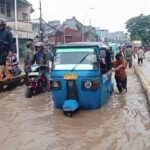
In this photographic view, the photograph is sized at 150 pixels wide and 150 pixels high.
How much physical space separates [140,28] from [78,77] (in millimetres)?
84358

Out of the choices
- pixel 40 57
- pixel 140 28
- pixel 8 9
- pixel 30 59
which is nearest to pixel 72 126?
pixel 40 57

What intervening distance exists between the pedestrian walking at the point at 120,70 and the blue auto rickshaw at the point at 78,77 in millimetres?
2300

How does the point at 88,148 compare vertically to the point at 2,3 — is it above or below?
below

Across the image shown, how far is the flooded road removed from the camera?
25.4 feet

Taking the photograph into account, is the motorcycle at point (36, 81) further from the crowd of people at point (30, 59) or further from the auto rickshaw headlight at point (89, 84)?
the auto rickshaw headlight at point (89, 84)

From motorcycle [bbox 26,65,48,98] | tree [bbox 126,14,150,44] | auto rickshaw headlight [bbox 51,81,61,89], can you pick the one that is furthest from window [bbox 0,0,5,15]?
tree [bbox 126,14,150,44]

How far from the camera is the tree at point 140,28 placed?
91000mm

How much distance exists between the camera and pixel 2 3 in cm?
3881

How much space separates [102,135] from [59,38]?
5889 cm

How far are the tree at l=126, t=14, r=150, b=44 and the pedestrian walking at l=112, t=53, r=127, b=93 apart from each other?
253 ft

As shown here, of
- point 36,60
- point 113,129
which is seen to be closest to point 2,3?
point 36,60

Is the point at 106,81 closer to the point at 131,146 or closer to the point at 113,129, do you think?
the point at 113,129

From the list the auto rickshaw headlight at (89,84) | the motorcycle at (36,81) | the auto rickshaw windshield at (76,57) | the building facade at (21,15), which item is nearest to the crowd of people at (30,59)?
the motorcycle at (36,81)

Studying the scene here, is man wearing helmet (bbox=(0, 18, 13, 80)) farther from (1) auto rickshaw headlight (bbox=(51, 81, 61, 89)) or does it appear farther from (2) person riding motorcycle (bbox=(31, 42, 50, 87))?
(1) auto rickshaw headlight (bbox=(51, 81, 61, 89))
